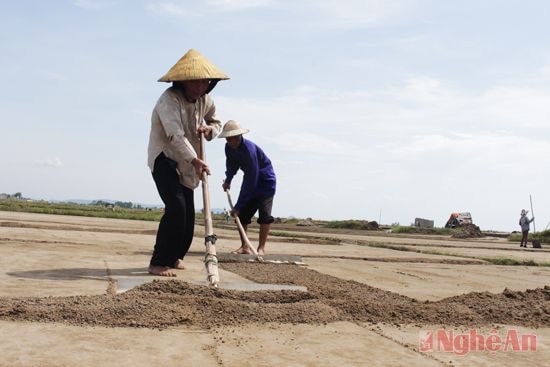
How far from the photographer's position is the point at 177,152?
15.4 ft

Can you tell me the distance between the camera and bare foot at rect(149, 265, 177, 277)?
4406 mm

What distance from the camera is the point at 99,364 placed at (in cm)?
199

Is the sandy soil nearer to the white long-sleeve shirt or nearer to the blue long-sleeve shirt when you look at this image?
the white long-sleeve shirt

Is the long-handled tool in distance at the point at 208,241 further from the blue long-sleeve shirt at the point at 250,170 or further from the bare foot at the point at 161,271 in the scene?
the blue long-sleeve shirt at the point at 250,170

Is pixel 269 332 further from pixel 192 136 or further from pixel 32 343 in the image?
pixel 192 136

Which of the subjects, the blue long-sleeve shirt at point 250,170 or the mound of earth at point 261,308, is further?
the blue long-sleeve shirt at point 250,170

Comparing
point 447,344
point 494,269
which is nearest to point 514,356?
point 447,344

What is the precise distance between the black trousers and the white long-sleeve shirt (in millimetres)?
70

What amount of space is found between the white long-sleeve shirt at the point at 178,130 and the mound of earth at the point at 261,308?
4.88 feet

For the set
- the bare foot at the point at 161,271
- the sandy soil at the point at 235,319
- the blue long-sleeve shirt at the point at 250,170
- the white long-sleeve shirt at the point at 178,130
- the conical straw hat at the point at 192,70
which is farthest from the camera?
the blue long-sleeve shirt at the point at 250,170

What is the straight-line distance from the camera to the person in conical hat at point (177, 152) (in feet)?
15.1

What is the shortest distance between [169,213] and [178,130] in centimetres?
65

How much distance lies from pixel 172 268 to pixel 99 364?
2.85 metres

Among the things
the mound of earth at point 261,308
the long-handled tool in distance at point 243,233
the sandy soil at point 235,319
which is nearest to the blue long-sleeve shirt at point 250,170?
the long-handled tool in distance at point 243,233
